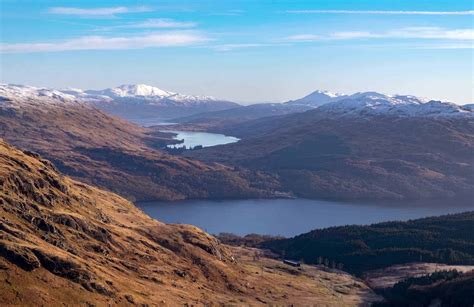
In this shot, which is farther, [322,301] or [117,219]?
[117,219]

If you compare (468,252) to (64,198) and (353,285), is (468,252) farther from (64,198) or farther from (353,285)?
(64,198)

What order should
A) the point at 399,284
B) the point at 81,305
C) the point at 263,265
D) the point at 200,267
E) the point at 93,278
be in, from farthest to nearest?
the point at 263,265, the point at 399,284, the point at 200,267, the point at 93,278, the point at 81,305

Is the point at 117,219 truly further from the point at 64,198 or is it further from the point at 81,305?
the point at 81,305

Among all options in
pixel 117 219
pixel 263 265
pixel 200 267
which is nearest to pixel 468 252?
pixel 263 265

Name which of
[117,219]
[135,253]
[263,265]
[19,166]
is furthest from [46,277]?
[263,265]

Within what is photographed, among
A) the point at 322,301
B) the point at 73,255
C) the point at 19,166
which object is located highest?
the point at 19,166

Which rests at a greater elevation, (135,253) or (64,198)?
(64,198)

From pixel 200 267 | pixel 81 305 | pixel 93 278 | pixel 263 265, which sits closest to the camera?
pixel 81 305
